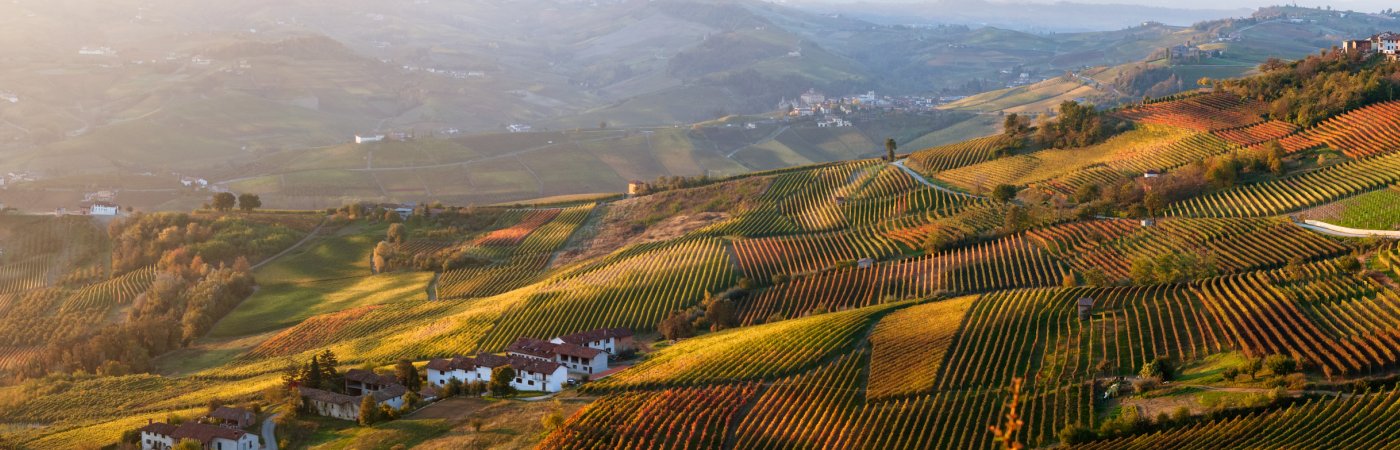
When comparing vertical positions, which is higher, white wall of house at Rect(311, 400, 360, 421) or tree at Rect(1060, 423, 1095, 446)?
tree at Rect(1060, 423, 1095, 446)

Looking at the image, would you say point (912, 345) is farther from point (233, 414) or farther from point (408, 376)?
point (233, 414)

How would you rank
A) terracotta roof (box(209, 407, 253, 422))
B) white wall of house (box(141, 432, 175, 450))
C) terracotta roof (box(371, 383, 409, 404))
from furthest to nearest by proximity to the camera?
terracotta roof (box(371, 383, 409, 404)) → terracotta roof (box(209, 407, 253, 422)) → white wall of house (box(141, 432, 175, 450))

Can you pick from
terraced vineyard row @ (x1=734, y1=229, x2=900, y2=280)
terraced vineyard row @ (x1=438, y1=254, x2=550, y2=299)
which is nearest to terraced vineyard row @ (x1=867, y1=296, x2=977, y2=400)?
terraced vineyard row @ (x1=734, y1=229, x2=900, y2=280)

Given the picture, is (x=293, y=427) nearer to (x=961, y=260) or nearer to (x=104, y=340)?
(x=104, y=340)

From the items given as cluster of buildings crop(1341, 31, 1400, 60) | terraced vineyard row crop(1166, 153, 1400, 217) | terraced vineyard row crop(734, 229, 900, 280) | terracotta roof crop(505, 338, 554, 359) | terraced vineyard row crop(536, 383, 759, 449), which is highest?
cluster of buildings crop(1341, 31, 1400, 60)

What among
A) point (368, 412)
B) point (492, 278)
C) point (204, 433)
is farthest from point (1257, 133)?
point (204, 433)

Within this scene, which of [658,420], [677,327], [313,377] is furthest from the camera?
[677,327]

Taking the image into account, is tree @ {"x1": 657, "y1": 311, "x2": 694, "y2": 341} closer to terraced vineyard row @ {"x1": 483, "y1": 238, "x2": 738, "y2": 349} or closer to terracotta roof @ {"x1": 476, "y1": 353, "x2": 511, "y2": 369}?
terraced vineyard row @ {"x1": 483, "y1": 238, "x2": 738, "y2": 349}
